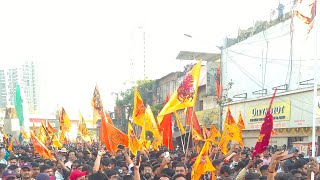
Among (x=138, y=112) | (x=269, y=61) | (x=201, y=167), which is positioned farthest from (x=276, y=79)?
(x=201, y=167)

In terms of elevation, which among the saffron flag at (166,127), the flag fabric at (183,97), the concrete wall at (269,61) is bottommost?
the saffron flag at (166,127)

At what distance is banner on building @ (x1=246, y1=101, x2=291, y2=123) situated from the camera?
63.1 ft

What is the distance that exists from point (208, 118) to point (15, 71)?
4984cm

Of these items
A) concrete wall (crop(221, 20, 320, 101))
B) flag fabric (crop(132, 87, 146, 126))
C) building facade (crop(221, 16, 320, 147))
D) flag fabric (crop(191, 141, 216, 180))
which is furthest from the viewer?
concrete wall (crop(221, 20, 320, 101))

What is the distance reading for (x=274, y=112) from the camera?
802 inches

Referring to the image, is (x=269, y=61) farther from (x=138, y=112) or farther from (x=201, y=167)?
(x=201, y=167)

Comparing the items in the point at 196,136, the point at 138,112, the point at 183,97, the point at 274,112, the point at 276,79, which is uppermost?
the point at 276,79

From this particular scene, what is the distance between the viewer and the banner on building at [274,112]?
63.1 feet

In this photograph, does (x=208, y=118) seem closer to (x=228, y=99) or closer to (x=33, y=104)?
(x=228, y=99)

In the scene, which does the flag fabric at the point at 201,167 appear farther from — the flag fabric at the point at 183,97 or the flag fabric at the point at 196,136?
the flag fabric at the point at 196,136

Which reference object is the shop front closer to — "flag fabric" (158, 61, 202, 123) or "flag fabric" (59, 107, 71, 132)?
"flag fabric" (59, 107, 71, 132)

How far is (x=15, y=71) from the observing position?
67688 millimetres

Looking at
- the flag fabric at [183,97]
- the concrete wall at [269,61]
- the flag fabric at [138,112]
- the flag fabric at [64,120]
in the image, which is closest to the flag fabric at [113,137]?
the flag fabric at [183,97]

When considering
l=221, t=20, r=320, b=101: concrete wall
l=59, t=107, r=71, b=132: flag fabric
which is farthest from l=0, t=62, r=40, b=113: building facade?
l=59, t=107, r=71, b=132: flag fabric
